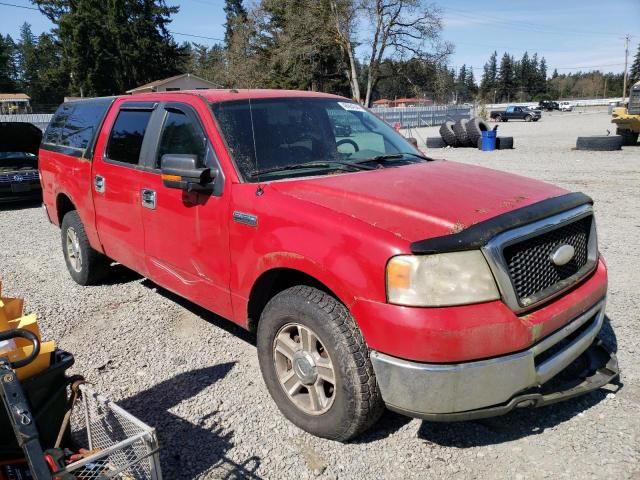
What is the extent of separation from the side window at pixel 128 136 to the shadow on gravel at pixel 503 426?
299 cm

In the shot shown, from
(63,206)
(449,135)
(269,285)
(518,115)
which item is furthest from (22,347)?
(518,115)

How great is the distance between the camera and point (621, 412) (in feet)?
9.93

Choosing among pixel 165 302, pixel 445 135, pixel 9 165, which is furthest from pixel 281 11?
pixel 165 302

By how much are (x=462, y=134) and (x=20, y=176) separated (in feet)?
50.6

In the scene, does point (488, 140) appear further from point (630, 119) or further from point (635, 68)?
point (635, 68)

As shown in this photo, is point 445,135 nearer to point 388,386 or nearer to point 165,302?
point 165,302

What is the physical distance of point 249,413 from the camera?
318cm

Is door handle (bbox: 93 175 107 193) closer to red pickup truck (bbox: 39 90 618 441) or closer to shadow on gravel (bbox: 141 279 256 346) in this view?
red pickup truck (bbox: 39 90 618 441)

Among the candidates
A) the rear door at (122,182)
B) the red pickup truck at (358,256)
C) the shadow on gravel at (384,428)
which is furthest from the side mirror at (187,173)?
the shadow on gravel at (384,428)

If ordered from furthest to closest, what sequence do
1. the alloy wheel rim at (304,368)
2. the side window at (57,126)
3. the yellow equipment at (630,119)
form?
the yellow equipment at (630,119) → the side window at (57,126) → the alloy wheel rim at (304,368)

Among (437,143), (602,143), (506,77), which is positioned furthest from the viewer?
(506,77)

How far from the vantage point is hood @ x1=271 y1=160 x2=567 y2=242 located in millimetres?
2479

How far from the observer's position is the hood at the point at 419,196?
248 centimetres

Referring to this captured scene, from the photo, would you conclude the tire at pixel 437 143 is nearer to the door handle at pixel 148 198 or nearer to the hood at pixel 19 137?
the hood at pixel 19 137
